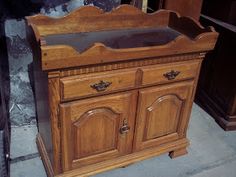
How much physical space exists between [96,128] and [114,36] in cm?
52

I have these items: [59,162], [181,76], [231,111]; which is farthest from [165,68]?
[231,111]

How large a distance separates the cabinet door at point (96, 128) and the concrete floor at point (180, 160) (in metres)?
0.23

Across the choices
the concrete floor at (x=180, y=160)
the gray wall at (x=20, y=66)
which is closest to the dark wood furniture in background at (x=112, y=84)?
the concrete floor at (x=180, y=160)

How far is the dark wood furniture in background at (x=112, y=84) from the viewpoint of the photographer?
1372 mm

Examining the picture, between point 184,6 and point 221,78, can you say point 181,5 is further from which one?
point 221,78

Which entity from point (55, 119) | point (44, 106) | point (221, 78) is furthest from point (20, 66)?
point (221, 78)

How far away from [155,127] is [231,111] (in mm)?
799

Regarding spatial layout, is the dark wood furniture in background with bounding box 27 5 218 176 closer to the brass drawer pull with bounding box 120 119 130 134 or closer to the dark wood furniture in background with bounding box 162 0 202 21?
the brass drawer pull with bounding box 120 119 130 134

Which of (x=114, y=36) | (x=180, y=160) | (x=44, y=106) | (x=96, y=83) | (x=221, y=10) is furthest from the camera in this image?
(x=221, y=10)

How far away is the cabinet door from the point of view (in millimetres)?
1466

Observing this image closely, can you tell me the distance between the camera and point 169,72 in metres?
1.58

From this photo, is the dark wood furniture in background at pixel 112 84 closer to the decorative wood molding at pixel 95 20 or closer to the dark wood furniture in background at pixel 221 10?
the decorative wood molding at pixel 95 20

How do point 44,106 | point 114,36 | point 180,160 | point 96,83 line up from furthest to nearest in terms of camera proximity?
point 180,160 → point 114,36 → point 44,106 → point 96,83

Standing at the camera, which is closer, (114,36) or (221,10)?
(114,36)
